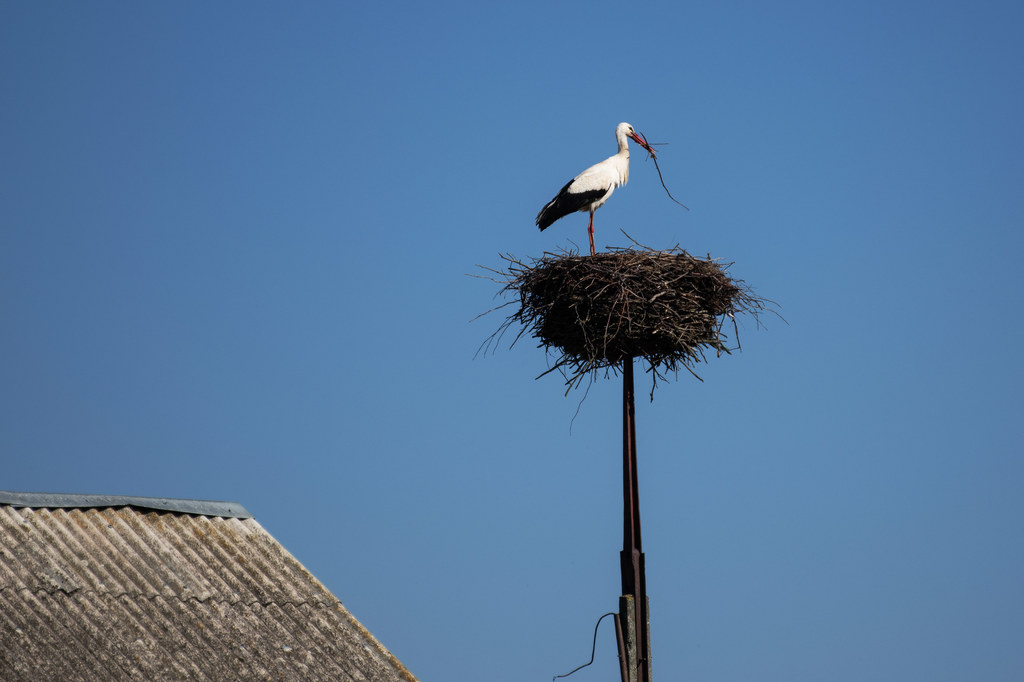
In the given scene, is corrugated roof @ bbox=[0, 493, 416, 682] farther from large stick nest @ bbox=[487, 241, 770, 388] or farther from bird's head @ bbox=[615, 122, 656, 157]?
bird's head @ bbox=[615, 122, 656, 157]

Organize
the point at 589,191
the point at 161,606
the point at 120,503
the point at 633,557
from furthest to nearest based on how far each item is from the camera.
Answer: the point at 589,191
the point at 120,503
the point at 633,557
the point at 161,606

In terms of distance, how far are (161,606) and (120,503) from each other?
1.25m

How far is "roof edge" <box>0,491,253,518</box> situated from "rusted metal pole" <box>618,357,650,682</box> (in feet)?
9.17

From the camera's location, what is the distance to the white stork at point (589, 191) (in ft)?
40.4

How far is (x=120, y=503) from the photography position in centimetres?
784

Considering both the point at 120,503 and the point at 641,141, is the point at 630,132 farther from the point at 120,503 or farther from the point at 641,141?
the point at 120,503

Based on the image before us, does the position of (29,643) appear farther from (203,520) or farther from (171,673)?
(203,520)

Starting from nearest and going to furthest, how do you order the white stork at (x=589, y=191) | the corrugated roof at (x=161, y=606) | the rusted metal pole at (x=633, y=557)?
the corrugated roof at (x=161, y=606), the rusted metal pole at (x=633, y=557), the white stork at (x=589, y=191)

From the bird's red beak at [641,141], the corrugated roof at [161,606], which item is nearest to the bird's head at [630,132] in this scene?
the bird's red beak at [641,141]

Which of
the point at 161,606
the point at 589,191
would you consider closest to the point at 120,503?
the point at 161,606

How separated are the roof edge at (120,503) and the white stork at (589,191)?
5.30 m

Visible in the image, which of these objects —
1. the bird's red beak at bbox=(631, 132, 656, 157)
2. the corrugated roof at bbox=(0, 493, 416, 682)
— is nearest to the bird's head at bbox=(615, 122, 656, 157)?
the bird's red beak at bbox=(631, 132, 656, 157)

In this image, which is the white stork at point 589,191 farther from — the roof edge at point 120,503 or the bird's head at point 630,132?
the roof edge at point 120,503

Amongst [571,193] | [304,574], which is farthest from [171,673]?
[571,193]
